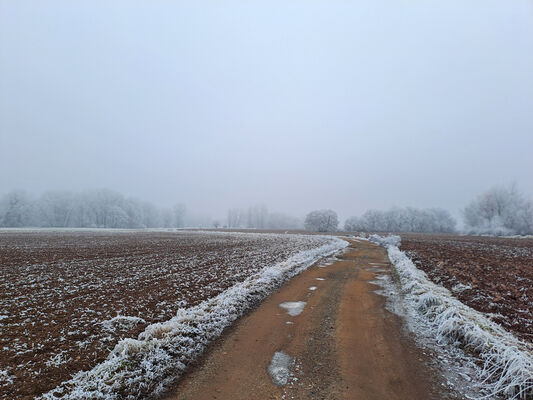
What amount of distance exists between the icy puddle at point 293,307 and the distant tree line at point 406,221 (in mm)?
126313

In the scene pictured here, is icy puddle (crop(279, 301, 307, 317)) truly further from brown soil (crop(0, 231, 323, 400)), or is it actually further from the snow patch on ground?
the snow patch on ground

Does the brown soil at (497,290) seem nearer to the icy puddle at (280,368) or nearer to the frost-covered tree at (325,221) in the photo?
the icy puddle at (280,368)

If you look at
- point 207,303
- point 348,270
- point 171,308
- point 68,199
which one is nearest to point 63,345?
point 171,308

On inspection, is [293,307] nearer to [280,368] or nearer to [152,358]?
[280,368]

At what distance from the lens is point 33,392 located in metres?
4.73

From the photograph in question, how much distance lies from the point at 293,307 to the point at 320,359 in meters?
4.08

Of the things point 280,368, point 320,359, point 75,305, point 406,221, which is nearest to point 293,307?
point 320,359

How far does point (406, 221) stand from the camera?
12888 centimetres

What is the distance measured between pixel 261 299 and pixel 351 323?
13.0 feet

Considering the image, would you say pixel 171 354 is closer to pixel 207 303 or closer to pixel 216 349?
pixel 216 349

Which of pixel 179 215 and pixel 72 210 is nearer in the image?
pixel 72 210

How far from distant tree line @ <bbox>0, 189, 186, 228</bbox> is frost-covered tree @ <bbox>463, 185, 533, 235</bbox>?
Result: 136754mm

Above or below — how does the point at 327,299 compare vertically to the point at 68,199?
below

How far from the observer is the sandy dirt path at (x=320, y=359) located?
4867 millimetres
